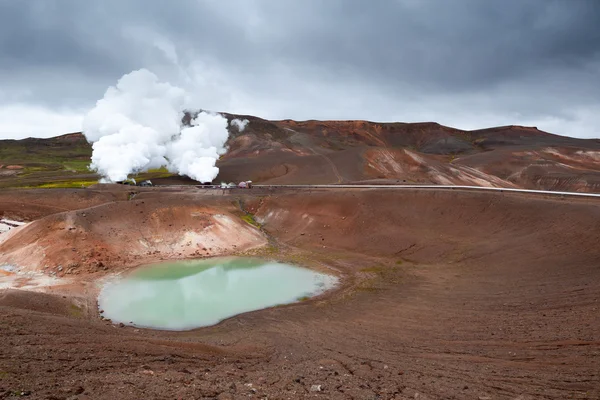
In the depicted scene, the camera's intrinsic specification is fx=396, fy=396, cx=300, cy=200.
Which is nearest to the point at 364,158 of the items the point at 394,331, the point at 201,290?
the point at 201,290

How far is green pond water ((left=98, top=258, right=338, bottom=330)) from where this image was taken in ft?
67.9

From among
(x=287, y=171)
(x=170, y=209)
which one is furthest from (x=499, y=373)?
(x=287, y=171)

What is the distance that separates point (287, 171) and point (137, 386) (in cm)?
6857

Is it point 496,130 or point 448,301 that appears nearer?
point 448,301

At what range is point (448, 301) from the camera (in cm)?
2152

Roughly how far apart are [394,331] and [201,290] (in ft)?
41.9

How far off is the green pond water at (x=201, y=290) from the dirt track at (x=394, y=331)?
144cm

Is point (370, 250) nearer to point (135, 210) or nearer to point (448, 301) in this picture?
point (448, 301)

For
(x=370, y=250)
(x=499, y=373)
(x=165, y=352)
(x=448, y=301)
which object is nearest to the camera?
(x=499, y=373)

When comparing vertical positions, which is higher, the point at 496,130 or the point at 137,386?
the point at 496,130

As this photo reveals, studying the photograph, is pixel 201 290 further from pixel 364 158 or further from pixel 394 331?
pixel 364 158

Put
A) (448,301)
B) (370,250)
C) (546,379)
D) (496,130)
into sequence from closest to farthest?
(546,379) → (448,301) → (370,250) → (496,130)

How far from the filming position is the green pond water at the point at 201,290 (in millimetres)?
20703

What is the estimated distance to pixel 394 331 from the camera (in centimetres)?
1777
